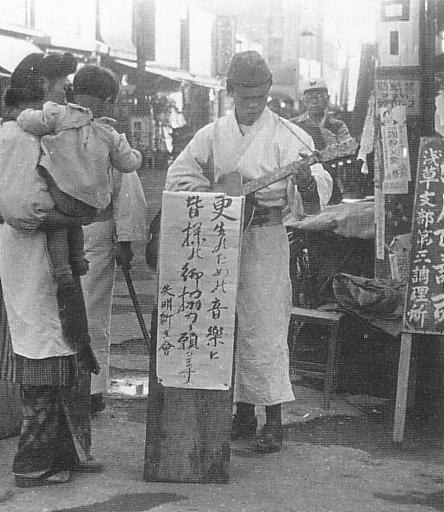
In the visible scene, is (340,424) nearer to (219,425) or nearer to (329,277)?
(219,425)

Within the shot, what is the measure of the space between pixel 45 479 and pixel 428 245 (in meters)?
2.16

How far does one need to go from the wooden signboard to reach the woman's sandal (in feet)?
1.18

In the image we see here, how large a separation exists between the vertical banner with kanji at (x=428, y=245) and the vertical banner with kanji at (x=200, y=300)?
3.80 ft

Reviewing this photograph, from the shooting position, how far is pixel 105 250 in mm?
5336

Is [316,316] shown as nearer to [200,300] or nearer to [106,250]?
[106,250]

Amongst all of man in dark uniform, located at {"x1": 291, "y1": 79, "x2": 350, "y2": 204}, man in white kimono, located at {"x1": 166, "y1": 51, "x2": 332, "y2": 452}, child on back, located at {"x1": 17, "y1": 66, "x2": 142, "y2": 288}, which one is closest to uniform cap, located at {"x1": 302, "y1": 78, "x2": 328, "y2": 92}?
man in dark uniform, located at {"x1": 291, "y1": 79, "x2": 350, "y2": 204}

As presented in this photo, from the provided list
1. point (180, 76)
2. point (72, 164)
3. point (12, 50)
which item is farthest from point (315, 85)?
point (180, 76)

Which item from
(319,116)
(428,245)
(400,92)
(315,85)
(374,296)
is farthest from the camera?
(315,85)

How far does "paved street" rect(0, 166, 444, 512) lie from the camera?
4020 mm

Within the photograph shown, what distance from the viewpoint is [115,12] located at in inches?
955

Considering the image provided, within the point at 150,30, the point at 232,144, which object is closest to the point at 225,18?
the point at 150,30

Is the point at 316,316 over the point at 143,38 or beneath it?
beneath

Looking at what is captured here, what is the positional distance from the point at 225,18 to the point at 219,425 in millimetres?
29845

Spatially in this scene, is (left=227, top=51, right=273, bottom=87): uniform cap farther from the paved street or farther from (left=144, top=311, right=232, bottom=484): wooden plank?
the paved street
